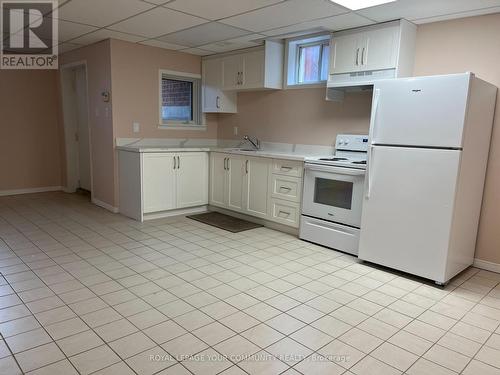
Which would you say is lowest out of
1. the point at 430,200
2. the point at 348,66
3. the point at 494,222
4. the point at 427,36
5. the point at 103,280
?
the point at 103,280

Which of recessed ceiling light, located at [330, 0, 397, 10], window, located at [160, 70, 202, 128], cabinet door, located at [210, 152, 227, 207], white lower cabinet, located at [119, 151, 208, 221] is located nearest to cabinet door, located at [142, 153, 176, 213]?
white lower cabinet, located at [119, 151, 208, 221]

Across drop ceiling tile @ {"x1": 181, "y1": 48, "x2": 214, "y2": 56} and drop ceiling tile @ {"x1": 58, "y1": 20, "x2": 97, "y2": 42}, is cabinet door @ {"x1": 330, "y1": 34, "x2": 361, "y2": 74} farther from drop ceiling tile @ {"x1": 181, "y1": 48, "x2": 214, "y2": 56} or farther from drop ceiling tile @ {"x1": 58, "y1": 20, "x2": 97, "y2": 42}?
drop ceiling tile @ {"x1": 58, "y1": 20, "x2": 97, "y2": 42}

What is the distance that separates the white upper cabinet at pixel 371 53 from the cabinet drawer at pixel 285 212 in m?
1.42

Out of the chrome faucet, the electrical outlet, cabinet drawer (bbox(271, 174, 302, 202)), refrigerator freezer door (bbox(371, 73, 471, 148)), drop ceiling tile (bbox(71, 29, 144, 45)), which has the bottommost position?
cabinet drawer (bbox(271, 174, 302, 202))

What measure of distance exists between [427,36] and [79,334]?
3.87 metres

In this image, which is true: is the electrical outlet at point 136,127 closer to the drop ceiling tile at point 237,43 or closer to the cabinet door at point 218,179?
the cabinet door at point 218,179

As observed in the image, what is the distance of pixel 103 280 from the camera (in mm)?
2822

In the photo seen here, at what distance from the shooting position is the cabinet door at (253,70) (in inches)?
181

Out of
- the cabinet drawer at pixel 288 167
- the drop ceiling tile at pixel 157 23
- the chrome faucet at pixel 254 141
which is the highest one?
the drop ceiling tile at pixel 157 23

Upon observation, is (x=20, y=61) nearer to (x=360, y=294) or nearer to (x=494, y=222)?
(x=360, y=294)

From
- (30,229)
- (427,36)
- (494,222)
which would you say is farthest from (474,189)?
(30,229)

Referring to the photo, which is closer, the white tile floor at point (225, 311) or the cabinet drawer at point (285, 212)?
the white tile floor at point (225, 311)

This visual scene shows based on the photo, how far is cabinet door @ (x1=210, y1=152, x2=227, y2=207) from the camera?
491 cm

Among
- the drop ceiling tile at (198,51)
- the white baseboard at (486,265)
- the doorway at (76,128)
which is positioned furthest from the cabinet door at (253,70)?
the white baseboard at (486,265)
